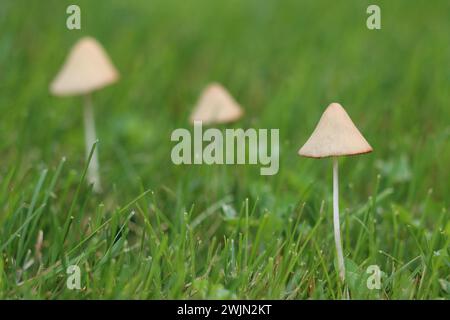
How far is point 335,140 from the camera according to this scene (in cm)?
212

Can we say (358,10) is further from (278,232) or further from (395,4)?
(278,232)

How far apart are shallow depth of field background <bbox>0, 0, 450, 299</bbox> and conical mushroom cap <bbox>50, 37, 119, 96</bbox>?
0.32 m

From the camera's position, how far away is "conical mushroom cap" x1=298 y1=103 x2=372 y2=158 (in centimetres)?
210

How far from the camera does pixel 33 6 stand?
535 centimetres

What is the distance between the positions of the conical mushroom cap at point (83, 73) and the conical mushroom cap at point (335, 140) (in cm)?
138

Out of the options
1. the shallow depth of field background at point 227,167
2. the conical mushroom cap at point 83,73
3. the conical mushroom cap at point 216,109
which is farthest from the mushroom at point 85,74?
the conical mushroom cap at point 216,109

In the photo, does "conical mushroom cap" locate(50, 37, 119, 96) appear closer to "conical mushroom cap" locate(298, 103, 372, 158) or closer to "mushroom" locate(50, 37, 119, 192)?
"mushroom" locate(50, 37, 119, 192)

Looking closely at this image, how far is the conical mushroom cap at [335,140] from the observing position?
2102 mm

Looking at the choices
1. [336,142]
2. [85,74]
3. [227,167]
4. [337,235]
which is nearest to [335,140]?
[336,142]

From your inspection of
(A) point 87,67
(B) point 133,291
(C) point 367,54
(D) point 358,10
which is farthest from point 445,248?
(D) point 358,10

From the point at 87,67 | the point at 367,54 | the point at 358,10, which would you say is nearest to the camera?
the point at 87,67

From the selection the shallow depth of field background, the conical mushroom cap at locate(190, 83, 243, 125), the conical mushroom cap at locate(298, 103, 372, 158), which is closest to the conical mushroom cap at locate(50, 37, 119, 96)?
the shallow depth of field background

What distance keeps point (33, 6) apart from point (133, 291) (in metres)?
3.83

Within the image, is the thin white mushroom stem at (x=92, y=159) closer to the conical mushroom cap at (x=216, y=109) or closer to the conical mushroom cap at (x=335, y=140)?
the conical mushroom cap at (x=216, y=109)
